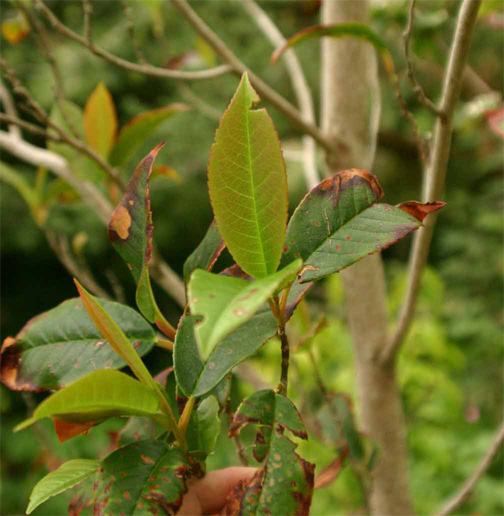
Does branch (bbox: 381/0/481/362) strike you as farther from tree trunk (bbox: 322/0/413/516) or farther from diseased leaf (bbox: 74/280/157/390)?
diseased leaf (bbox: 74/280/157/390)

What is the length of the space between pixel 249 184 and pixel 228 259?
2.41 metres

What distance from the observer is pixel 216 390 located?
16.3 inches

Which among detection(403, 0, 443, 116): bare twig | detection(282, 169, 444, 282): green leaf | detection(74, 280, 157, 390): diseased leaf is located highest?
detection(403, 0, 443, 116): bare twig

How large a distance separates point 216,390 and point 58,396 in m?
0.17

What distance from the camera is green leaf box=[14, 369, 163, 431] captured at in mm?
266

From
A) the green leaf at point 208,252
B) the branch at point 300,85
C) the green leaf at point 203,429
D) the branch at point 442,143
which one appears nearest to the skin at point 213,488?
the green leaf at point 203,429

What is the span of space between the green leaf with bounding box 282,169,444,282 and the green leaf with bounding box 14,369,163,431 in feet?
0.37

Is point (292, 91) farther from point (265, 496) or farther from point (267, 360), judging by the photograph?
point (265, 496)

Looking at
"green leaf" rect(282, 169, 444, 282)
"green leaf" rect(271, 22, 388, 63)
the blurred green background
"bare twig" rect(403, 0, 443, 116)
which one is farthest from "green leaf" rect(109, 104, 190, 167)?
the blurred green background

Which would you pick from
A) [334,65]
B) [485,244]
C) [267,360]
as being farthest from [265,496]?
[485,244]

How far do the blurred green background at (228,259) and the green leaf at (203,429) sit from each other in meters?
1.44

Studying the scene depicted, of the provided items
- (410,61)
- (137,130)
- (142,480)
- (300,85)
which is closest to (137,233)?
(142,480)

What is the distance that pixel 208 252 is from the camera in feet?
1.25

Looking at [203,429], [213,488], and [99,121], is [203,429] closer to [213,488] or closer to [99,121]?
[213,488]
